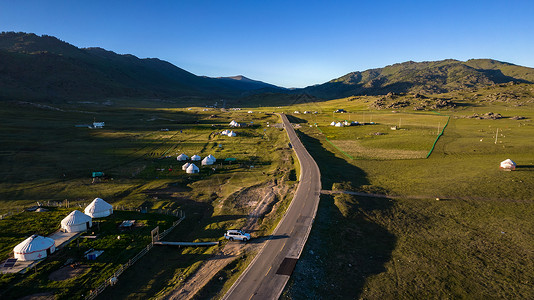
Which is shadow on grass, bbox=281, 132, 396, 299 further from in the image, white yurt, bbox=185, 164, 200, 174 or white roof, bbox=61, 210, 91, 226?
white yurt, bbox=185, 164, 200, 174

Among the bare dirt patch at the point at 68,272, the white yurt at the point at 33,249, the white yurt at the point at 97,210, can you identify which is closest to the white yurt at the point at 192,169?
the white yurt at the point at 97,210

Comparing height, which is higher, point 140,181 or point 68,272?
point 140,181

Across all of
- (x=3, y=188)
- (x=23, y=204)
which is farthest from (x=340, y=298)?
(x=3, y=188)

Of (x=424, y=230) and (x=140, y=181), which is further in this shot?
(x=140, y=181)

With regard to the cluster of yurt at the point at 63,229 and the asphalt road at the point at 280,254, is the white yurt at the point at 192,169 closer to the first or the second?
the cluster of yurt at the point at 63,229

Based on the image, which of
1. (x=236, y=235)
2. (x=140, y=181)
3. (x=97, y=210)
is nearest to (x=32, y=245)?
(x=97, y=210)

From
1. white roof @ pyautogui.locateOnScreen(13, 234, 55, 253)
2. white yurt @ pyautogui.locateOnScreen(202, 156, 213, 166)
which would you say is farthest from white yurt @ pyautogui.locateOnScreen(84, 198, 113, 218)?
white yurt @ pyautogui.locateOnScreen(202, 156, 213, 166)

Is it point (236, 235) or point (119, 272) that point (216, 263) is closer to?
point (236, 235)
